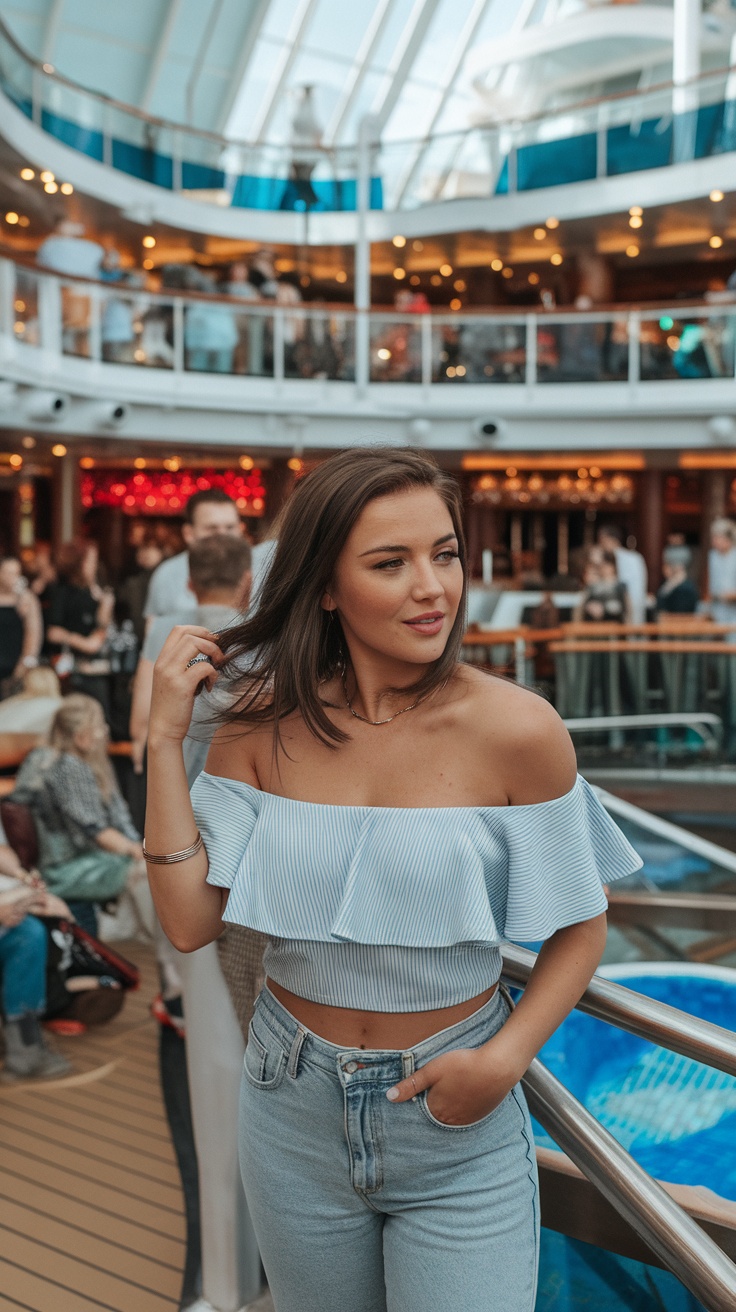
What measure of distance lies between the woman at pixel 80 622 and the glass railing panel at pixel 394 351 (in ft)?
21.0

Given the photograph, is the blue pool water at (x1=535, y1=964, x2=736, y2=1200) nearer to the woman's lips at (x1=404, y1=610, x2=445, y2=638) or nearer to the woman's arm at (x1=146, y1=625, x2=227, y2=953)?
the woman's arm at (x1=146, y1=625, x2=227, y2=953)

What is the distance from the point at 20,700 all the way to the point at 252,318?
26.1 feet

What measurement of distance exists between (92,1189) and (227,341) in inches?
405

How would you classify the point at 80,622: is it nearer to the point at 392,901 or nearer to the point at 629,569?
the point at 629,569

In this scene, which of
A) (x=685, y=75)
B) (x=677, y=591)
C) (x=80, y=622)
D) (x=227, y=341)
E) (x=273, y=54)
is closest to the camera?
(x=80, y=622)

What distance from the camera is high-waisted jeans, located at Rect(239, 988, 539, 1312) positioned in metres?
1.04

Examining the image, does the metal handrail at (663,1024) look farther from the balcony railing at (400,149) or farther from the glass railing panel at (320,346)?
the balcony railing at (400,149)

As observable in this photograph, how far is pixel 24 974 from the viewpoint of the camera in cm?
317

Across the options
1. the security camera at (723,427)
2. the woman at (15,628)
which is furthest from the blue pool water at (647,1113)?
the security camera at (723,427)

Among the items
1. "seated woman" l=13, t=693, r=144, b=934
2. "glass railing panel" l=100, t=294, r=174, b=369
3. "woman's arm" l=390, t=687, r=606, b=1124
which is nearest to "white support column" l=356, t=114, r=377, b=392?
"glass railing panel" l=100, t=294, r=174, b=369

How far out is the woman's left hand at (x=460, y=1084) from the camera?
1.03 metres

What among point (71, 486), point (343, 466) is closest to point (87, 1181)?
point (343, 466)

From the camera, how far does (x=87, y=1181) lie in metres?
2.71

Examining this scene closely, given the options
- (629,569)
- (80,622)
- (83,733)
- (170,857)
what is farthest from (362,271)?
(170,857)
